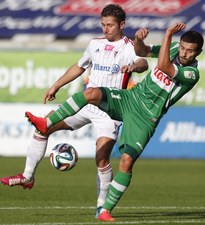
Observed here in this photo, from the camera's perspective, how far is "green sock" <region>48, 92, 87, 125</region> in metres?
11.0

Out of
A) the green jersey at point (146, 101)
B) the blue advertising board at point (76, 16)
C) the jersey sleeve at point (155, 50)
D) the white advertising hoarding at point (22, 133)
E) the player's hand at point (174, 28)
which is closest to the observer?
the player's hand at point (174, 28)

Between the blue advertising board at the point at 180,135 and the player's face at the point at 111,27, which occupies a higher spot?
the player's face at the point at 111,27

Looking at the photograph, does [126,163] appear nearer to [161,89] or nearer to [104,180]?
[161,89]

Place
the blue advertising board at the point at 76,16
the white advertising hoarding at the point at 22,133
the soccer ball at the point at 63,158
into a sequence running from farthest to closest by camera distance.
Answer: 1. the blue advertising board at the point at 76,16
2. the white advertising hoarding at the point at 22,133
3. the soccer ball at the point at 63,158

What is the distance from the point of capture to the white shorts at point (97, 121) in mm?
12086

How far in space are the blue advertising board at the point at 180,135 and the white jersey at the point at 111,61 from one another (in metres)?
12.5

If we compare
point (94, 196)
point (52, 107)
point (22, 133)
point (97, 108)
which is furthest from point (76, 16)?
point (97, 108)

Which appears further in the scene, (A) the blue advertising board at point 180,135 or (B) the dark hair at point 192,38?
(A) the blue advertising board at point 180,135

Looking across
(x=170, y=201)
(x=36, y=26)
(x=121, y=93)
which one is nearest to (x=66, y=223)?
(x=121, y=93)

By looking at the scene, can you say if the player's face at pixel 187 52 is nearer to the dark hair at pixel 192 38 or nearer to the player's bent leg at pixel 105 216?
the dark hair at pixel 192 38

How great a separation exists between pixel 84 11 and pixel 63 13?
0.72 meters

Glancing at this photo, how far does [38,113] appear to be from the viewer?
23.7 metres

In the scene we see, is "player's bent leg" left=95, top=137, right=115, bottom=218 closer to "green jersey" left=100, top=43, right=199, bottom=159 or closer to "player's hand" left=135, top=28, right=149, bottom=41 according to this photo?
"green jersey" left=100, top=43, right=199, bottom=159

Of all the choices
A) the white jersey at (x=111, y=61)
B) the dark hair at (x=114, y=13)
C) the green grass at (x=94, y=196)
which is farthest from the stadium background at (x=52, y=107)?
the dark hair at (x=114, y=13)
